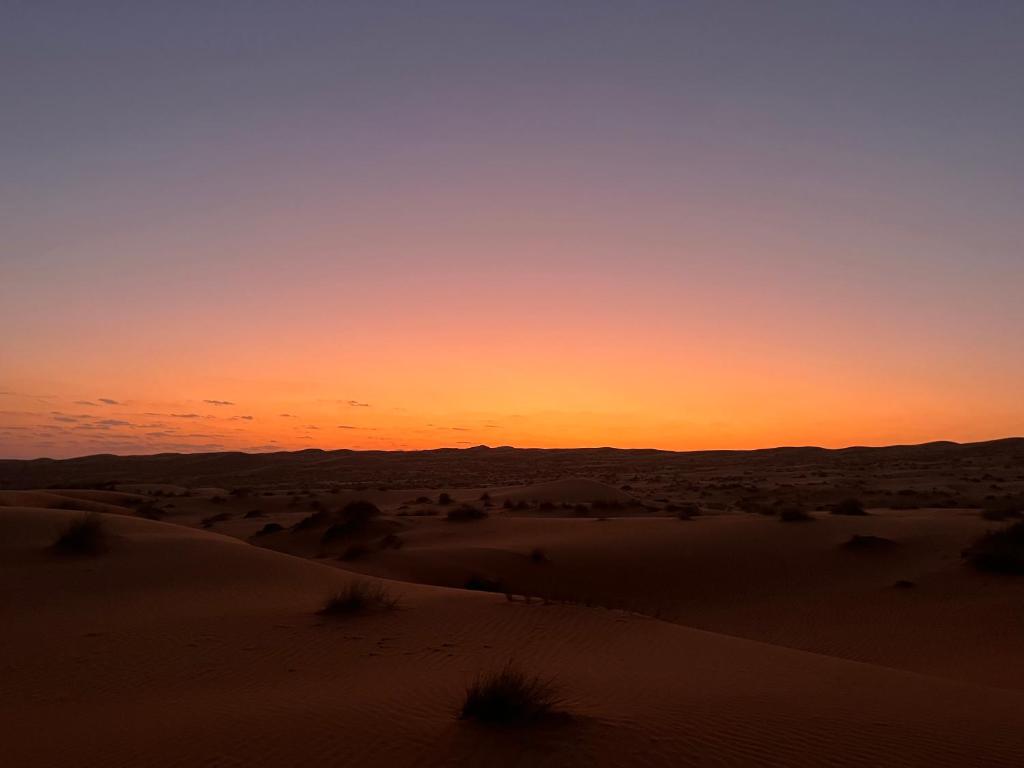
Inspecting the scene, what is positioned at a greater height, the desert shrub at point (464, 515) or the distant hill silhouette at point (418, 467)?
the distant hill silhouette at point (418, 467)

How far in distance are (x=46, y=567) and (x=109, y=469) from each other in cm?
9919

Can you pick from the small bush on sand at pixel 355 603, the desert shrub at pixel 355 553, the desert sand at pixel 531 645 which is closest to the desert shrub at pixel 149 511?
the desert sand at pixel 531 645

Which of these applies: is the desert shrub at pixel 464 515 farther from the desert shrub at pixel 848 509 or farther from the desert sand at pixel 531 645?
the desert shrub at pixel 848 509

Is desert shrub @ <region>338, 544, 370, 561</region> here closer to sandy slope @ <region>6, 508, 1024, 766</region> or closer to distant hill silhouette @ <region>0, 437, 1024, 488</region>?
sandy slope @ <region>6, 508, 1024, 766</region>

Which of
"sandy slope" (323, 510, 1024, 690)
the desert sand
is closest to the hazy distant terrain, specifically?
"sandy slope" (323, 510, 1024, 690)

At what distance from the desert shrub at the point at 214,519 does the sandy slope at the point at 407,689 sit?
64.4ft

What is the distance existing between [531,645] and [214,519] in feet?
95.7

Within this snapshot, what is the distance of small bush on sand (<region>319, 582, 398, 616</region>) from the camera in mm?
12016

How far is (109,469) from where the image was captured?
101 meters

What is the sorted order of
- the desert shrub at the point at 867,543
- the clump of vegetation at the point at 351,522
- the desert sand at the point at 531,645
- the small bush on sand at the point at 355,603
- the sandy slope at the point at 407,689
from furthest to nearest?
the clump of vegetation at the point at 351,522 → the desert shrub at the point at 867,543 → the small bush on sand at the point at 355,603 → the desert sand at the point at 531,645 → the sandy slope at the point at 407,689

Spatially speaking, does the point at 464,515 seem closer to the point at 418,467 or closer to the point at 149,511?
the point at 149,511

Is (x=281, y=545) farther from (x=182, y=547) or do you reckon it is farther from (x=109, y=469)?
(x=109, y=469)

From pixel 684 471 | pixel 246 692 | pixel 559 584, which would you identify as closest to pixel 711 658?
pixel 246 692

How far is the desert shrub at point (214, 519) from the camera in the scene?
33375mm
